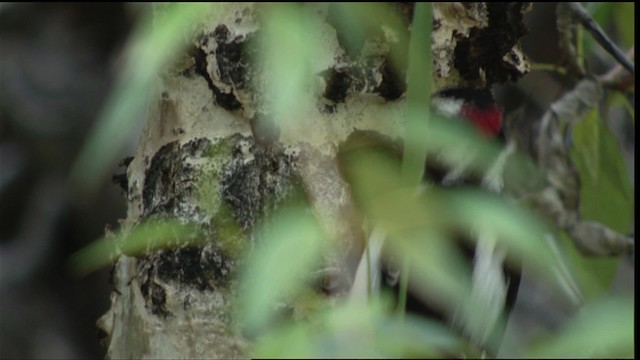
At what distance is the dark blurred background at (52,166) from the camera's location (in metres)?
2.24

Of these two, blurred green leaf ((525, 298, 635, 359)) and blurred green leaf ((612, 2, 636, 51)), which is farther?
blurred green leaf ((612, 2, 636, 51))

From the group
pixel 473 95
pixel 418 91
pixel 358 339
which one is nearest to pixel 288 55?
pixel 418 91

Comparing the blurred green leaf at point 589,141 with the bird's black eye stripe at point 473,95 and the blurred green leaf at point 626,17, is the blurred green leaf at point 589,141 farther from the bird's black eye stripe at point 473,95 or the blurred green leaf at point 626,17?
the bird's black eye stripe at point 473,95

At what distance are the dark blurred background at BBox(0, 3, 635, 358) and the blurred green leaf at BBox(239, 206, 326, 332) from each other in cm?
127

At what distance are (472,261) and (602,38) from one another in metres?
0.41

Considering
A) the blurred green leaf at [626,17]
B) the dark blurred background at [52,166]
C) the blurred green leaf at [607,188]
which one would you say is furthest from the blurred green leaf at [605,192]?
the dark blurred background at [52,166]

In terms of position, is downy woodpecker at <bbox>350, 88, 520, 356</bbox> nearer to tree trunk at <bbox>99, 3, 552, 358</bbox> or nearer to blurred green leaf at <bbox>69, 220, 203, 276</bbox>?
tree trunk at <bbox>99, 3, 552, 358</bbox>

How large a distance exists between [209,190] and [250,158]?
40 mm

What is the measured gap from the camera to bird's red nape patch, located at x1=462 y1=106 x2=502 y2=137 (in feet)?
3.67

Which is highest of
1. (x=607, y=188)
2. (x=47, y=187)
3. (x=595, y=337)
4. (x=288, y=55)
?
(x=47, y=187)

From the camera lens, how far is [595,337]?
0.82m

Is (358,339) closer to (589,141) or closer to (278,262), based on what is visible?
(278,262)

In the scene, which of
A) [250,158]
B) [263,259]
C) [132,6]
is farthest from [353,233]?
[132,6]

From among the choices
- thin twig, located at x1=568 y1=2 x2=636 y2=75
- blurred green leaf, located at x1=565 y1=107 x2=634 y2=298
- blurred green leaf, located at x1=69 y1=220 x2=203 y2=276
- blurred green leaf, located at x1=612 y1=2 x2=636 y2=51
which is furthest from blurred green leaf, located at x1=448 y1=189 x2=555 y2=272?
blurred green leaf, located at x1=612 y1=2 x2=636 y2=51
